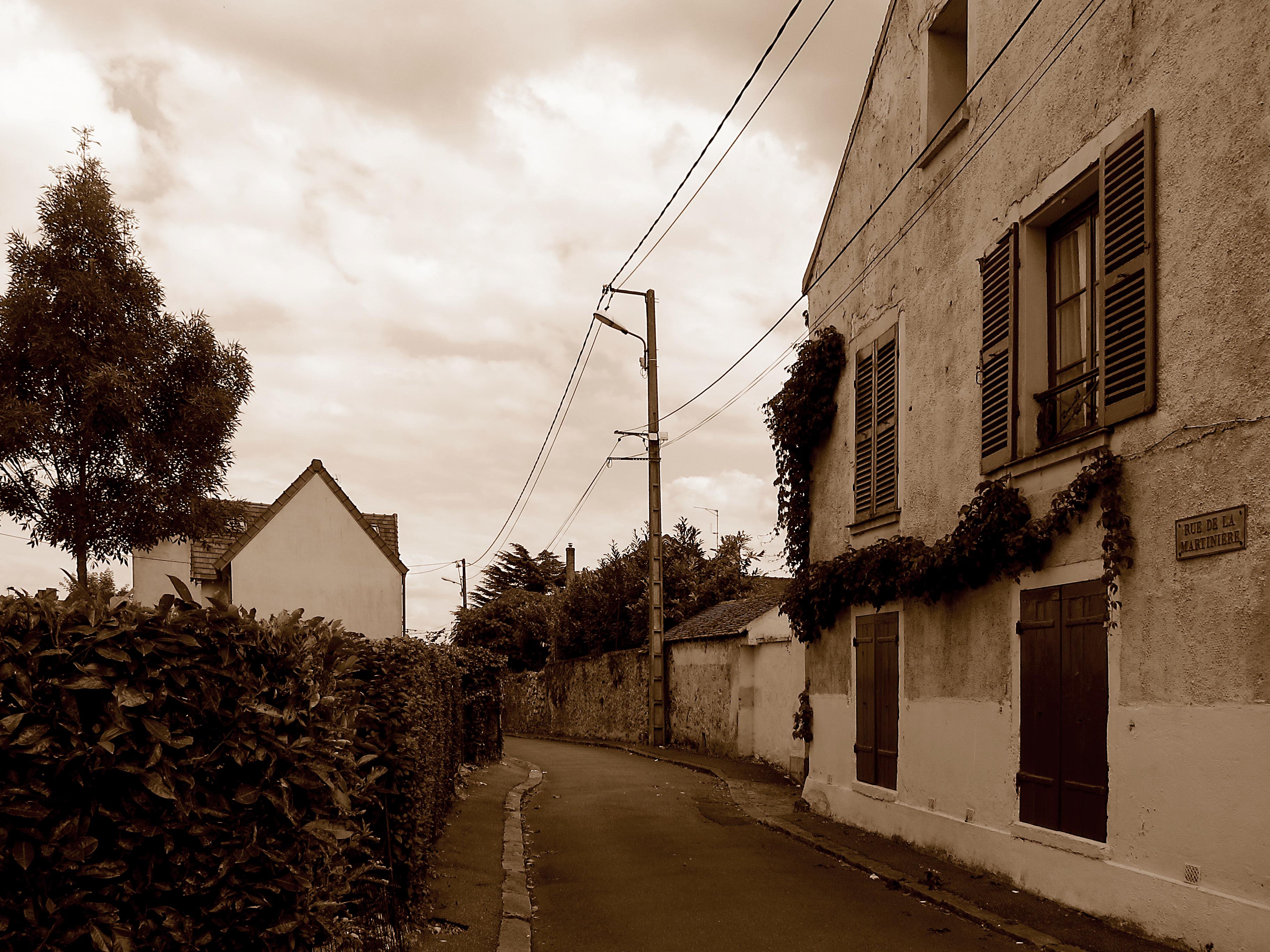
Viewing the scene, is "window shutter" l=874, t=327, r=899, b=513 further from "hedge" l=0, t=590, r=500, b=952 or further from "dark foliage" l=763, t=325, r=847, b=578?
"hedge" l=0, t=590, r=500, b=952

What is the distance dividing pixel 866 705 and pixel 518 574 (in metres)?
52.6

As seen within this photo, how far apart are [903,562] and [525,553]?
54641 millimetres

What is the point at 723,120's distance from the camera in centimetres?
1181

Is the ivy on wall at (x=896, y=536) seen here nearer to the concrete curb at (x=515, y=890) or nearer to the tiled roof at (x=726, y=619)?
the concrete curb at (x=515, y=890)

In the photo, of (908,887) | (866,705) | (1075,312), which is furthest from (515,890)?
(1075,312)

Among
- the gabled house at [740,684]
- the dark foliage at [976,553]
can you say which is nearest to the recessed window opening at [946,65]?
the dark foliage at [976,553]

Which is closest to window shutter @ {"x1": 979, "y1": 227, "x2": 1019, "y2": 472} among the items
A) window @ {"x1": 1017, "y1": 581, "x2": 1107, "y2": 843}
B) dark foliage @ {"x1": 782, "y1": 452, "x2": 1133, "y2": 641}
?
dark foliage @ {"x1": 782, "y1": 452, "x2": 1133, "y2": 641}

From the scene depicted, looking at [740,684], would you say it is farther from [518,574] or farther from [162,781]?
[518,574]

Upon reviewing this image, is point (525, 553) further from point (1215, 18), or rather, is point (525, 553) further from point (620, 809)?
point (1215, 18)

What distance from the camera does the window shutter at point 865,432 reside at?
39.2ft

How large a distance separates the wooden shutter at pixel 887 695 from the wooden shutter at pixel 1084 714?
3.07 m

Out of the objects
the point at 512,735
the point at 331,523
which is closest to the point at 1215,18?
the point at 331,523

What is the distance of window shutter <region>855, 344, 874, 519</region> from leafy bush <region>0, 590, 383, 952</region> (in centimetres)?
844

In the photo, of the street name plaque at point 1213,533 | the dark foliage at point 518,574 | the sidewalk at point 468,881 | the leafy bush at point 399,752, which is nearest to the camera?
the street name plaque at point 1213,533
